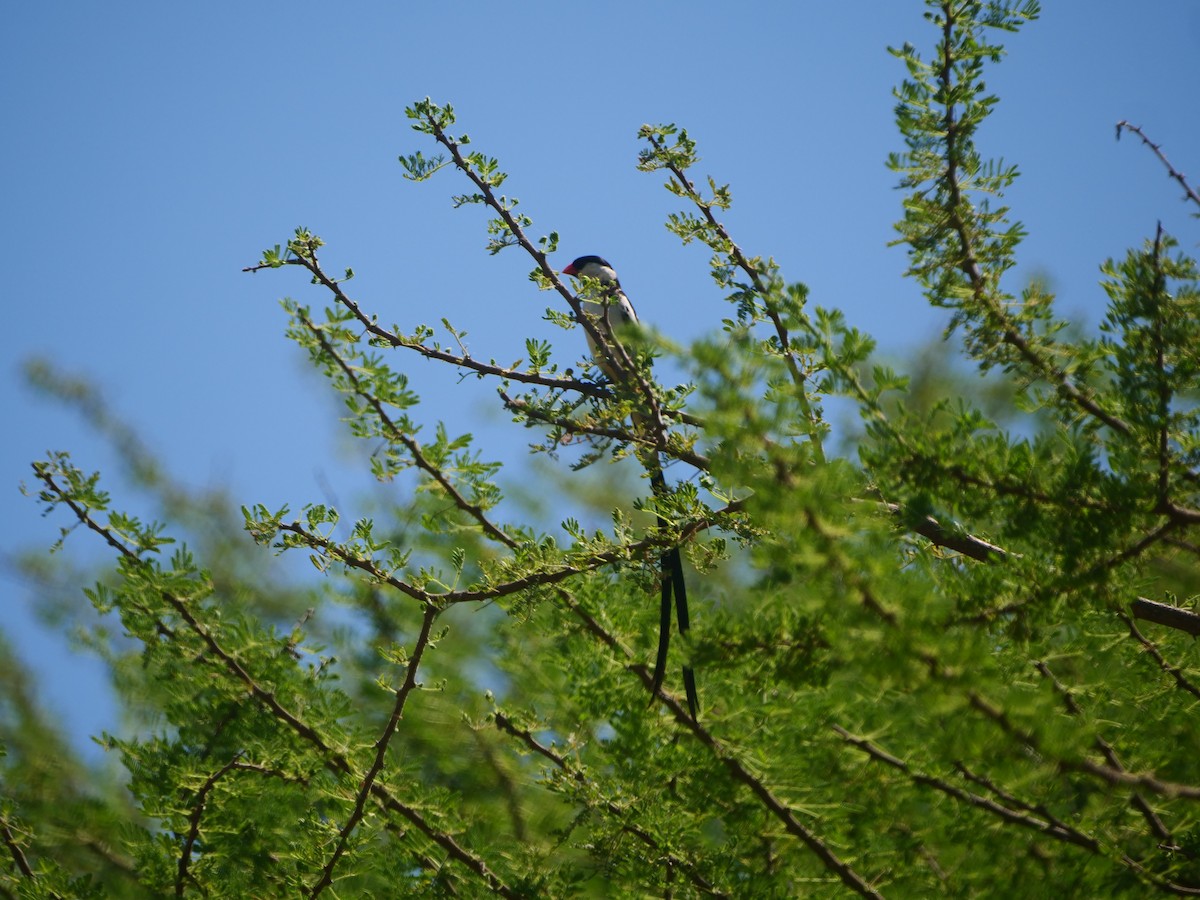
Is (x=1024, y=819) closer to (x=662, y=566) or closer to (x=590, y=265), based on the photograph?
(x=662, y=566)

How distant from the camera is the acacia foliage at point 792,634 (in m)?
1.24

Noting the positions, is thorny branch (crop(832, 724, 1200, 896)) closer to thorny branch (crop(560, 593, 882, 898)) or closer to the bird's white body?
thorny branch (crop(560, 593, 882, 898))

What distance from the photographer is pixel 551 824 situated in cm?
278

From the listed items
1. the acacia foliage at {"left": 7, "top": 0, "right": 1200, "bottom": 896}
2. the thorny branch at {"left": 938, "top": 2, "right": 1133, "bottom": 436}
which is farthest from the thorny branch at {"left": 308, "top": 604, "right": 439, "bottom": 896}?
the thorny branch at {"left": 938, "top": 2, "right": 1133, "bottom": 436}

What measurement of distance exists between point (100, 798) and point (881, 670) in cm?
303

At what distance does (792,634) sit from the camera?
4.73 feet

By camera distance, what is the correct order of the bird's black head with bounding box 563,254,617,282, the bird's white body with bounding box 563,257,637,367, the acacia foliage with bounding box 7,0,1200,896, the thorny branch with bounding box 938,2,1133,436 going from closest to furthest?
the acacia foliage with bounding box 7,0,1200,896, the thorny branch with bounding box 938,2,1133,436, the bird's white body with bounding box 563,257,637,367, the bird's black head with bounding box 563,254,617,282

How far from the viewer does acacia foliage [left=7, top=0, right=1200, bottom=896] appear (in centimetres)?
124

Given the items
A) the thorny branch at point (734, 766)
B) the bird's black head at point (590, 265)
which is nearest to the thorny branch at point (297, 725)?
the thorny branch at point (734, 766)

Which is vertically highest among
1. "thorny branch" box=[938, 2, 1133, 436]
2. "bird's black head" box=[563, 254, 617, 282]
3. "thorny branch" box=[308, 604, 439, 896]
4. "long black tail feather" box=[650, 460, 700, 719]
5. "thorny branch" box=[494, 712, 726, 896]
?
"bird's black head" box=[563, 254, 617, 282]

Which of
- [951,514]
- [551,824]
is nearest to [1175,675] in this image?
[951,514]

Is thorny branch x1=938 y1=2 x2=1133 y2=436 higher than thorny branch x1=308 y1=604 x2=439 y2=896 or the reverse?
higher

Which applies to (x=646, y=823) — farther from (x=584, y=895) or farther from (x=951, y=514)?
(x=951, y=514)

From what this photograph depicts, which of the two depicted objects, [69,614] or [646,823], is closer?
[646,823]
